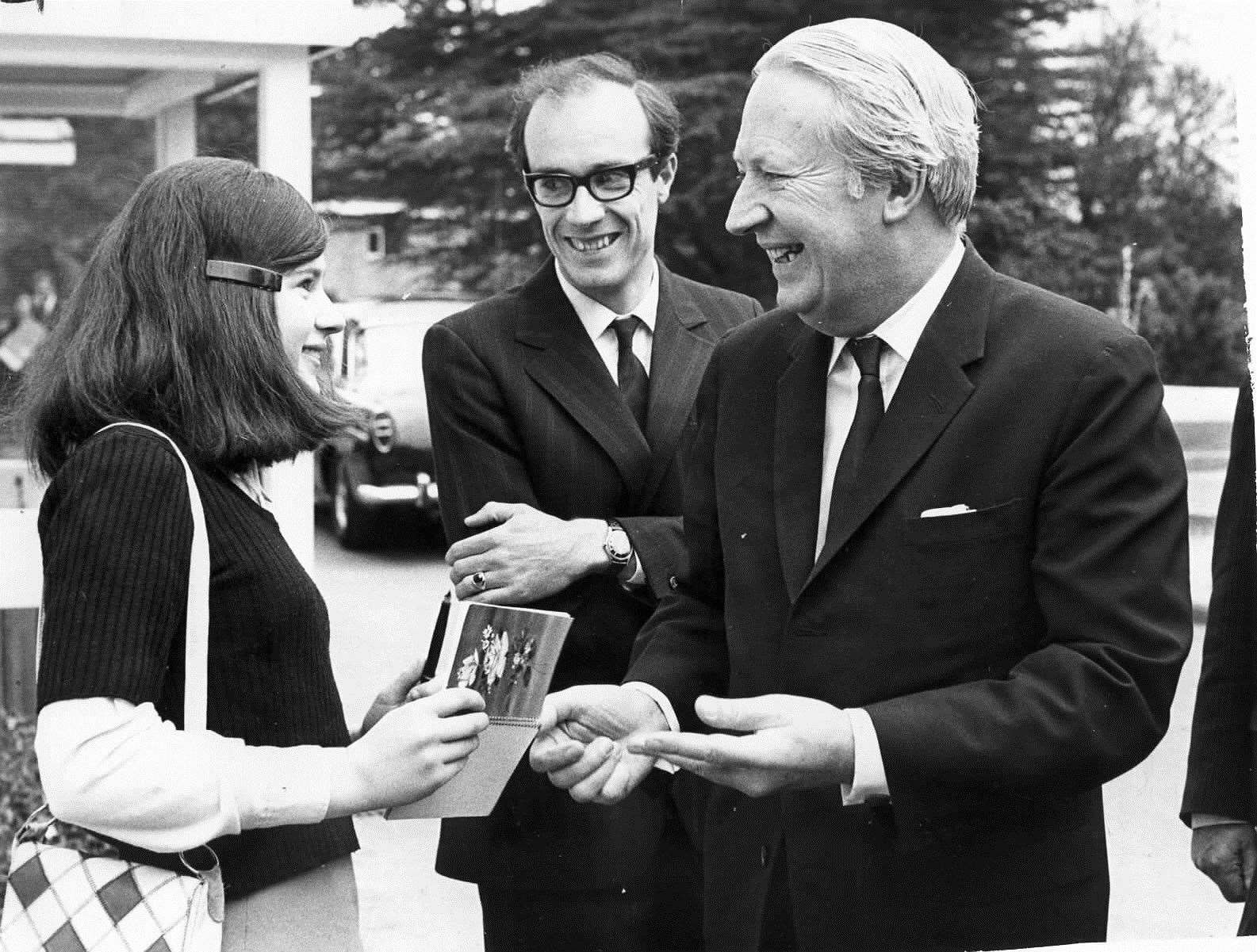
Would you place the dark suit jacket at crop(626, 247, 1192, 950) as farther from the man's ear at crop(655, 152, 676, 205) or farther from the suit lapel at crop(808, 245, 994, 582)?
the man's ear at crop(655, 152, 676, 205)

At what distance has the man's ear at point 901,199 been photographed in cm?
204

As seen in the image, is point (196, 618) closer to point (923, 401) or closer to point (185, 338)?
point (185, 338)

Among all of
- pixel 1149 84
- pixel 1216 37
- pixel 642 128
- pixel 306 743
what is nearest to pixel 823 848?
pixel 306 743

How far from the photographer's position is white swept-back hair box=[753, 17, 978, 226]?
201cm

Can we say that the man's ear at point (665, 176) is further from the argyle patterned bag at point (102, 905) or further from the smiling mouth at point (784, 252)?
the argyle patterned bag at point (102, 905)

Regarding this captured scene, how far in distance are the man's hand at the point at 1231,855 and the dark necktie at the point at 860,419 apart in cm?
71

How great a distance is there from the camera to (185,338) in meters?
1.90

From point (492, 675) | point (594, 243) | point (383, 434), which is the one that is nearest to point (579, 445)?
point (594, 243)

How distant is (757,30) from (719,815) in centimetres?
393

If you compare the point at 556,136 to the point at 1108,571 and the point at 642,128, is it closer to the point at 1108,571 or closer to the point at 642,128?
the point at 642,128

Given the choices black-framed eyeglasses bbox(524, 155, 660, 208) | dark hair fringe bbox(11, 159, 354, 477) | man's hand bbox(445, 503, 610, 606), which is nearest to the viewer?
dark hair fringe bbox(11, 159, 354, 477)

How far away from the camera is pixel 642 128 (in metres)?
2.70

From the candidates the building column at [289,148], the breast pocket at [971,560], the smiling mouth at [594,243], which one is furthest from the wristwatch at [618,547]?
the building column at [289,148]

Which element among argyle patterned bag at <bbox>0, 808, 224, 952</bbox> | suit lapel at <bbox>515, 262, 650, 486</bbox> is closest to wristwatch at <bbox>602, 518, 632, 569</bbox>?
Result: suit lapel at <bbox>515, 262, 650, 486</bbox>
